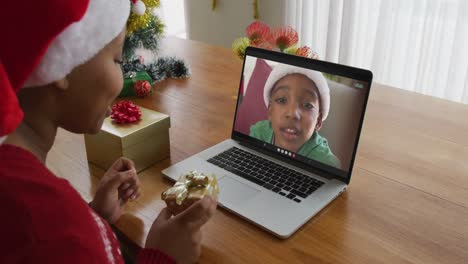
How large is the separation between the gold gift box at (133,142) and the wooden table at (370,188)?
0.10 feet

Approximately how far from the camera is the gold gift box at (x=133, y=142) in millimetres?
Answer: 968

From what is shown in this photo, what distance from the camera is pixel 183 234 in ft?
2.44

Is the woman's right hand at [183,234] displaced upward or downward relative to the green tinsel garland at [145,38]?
downward

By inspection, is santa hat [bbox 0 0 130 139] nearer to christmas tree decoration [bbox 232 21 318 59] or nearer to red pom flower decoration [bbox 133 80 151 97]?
christmas tree decoration [bbox 232 21 318 59]

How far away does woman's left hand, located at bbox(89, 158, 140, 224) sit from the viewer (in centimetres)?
85

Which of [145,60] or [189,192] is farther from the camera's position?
[145,60]

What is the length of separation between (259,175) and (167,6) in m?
2.80

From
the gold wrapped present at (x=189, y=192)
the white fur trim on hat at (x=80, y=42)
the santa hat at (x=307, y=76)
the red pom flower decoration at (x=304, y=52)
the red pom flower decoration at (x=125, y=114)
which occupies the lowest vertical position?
the gold wrapped present at (x=189, y=192)

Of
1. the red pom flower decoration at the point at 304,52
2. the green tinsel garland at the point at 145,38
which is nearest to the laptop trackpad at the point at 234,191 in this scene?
the red pom flower decoration at the point at 304,52

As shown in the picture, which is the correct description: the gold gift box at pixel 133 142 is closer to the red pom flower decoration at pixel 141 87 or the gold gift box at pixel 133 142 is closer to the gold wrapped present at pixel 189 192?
the gold wrapped present at pixel 189 192

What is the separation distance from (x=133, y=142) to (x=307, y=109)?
376mm

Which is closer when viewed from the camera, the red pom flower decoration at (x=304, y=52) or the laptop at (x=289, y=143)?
the laptop at (x=289, y=143)

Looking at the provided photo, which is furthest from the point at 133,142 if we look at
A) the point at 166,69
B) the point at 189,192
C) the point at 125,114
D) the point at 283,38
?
the point at 166,69

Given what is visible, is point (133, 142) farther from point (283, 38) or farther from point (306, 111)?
point (283, 38)
